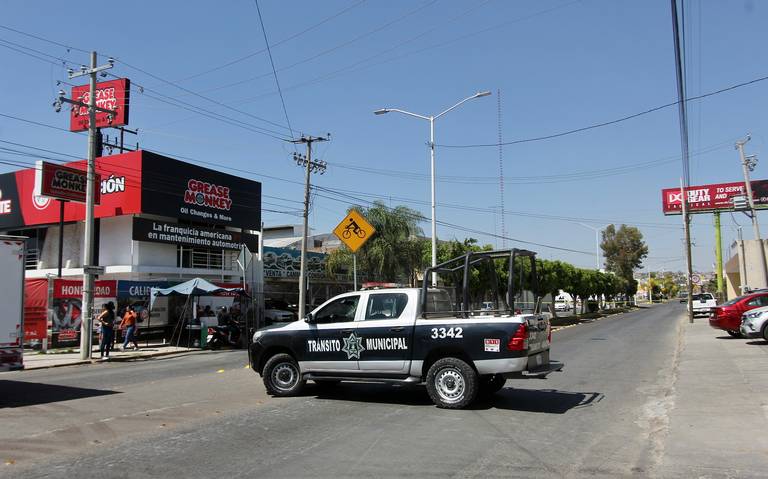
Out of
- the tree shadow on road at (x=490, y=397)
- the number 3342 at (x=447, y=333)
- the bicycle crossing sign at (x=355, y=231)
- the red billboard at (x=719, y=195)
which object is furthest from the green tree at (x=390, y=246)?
the red billboard at (x=719, y=195)

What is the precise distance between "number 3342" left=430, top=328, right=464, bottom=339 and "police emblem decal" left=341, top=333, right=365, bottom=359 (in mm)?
1322

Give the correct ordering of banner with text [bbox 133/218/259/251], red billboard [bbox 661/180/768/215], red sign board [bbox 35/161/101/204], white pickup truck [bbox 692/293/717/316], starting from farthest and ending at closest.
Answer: red billboard [bbox 661/180/768/215], white pickup truck [bbox 692/293/717/316], banner with text [bbox 133/218/259/251], red sign board [bbox 35/161/101/204]

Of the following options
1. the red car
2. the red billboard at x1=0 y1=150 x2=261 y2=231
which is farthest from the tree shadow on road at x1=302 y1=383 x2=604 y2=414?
the red billboard at x1=0 y1=150 x2=261 y2=231

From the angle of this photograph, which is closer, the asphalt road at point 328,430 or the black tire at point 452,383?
the asphalt road at point 328,430

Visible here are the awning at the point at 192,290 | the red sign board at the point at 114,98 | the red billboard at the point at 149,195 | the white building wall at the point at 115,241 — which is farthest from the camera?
the red sign board at the point at 114,98

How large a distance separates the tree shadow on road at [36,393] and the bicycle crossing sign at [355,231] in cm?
→ 895

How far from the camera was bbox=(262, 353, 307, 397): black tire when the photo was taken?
10.7 m

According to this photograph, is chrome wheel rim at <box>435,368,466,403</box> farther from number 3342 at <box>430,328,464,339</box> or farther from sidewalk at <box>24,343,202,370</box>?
sidewalk at <box>24,343,202,370</box>

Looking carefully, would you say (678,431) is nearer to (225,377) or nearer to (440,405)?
(440,405)

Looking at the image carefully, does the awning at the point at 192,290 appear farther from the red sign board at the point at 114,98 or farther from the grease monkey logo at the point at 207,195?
the red sign board at the point at 114,98

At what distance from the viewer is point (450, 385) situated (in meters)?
9.32

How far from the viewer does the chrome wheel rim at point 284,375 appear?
1074cm

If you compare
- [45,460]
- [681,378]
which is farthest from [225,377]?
[681,378]

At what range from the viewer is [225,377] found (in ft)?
47.1
